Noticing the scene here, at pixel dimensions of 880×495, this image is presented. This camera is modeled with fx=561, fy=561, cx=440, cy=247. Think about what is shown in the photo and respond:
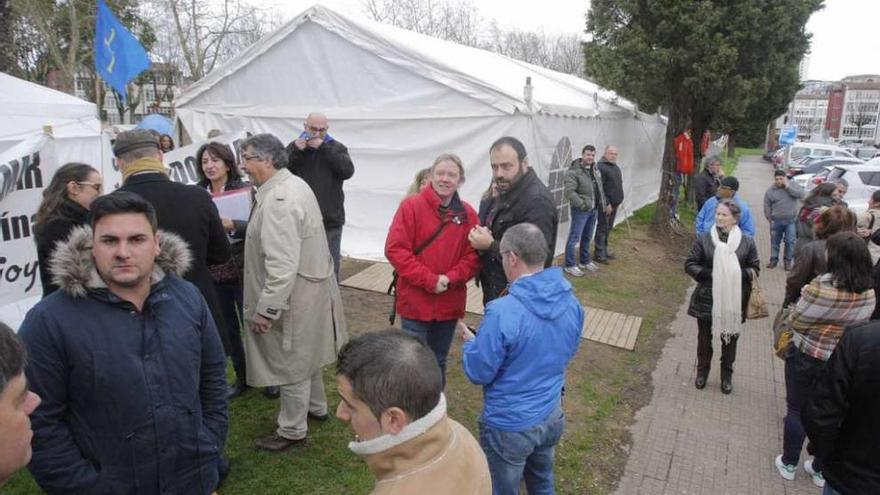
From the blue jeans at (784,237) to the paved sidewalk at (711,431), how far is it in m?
4.12

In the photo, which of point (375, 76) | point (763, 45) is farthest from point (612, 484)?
point (763, 45)

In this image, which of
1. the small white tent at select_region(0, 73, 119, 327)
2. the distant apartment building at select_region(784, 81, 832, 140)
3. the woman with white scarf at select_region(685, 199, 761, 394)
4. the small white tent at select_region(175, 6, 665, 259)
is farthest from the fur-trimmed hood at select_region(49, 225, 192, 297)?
the distant apartment building at select_region(784, 81, 832, 140)

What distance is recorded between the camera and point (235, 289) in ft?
13.7

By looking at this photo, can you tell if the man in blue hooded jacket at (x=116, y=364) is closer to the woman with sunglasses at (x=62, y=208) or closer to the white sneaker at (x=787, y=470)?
the woman with sunglasses at (x=62, y=208)

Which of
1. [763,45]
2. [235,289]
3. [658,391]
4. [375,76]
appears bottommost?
[658,391]

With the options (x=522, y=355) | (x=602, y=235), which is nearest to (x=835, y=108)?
(x=602, y=235)

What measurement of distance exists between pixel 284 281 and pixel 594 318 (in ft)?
15.8

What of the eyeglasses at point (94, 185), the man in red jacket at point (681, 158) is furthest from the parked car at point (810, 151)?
the eyeglasses at point (94, 185)

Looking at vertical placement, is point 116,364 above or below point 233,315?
above

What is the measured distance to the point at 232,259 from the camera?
12.9 ft

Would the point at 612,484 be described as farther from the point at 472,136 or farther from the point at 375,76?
the point at 375,76

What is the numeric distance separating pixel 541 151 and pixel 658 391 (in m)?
4.09

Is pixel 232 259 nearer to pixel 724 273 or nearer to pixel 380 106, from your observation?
pixel 724 273

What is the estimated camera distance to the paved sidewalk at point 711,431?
3814mm
